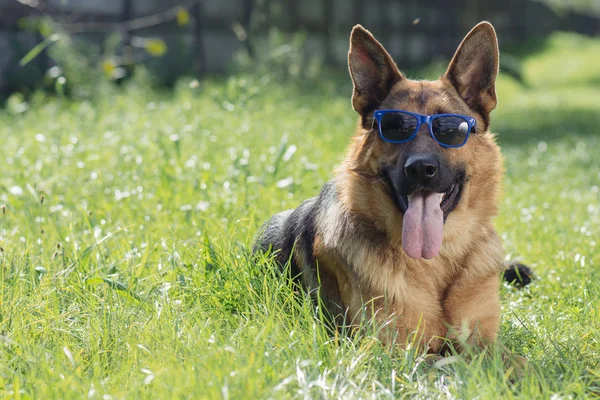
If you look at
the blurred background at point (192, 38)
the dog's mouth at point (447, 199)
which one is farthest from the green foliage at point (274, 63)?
the dog's mouth at point (447, 199)

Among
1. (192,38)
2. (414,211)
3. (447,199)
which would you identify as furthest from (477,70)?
(192,38)

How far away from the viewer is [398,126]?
11.2 ft

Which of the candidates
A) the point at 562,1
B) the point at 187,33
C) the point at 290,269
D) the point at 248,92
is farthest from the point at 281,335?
the point at 562,1

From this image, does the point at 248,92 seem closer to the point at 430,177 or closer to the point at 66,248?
the point at 66,248

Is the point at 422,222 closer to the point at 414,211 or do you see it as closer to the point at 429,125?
the point at 414,211

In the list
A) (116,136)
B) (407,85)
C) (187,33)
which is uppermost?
(407,85)

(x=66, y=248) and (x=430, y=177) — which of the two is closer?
(x=430, y=177)

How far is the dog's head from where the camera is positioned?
3.30m

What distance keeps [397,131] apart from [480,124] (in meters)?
0.49

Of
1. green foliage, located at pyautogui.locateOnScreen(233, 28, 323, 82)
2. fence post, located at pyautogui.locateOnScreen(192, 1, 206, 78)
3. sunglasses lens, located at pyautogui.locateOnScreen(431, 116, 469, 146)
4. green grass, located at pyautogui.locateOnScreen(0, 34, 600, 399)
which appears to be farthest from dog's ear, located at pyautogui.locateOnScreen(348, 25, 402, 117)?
fence post, located at pyautogui.locateOnScreen(192, 1, 206, 78)

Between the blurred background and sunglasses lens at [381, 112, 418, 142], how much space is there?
96.3 inches

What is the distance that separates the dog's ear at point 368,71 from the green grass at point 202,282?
0.92 meters

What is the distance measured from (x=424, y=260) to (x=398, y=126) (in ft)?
2.10

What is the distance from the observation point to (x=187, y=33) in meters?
13.4
